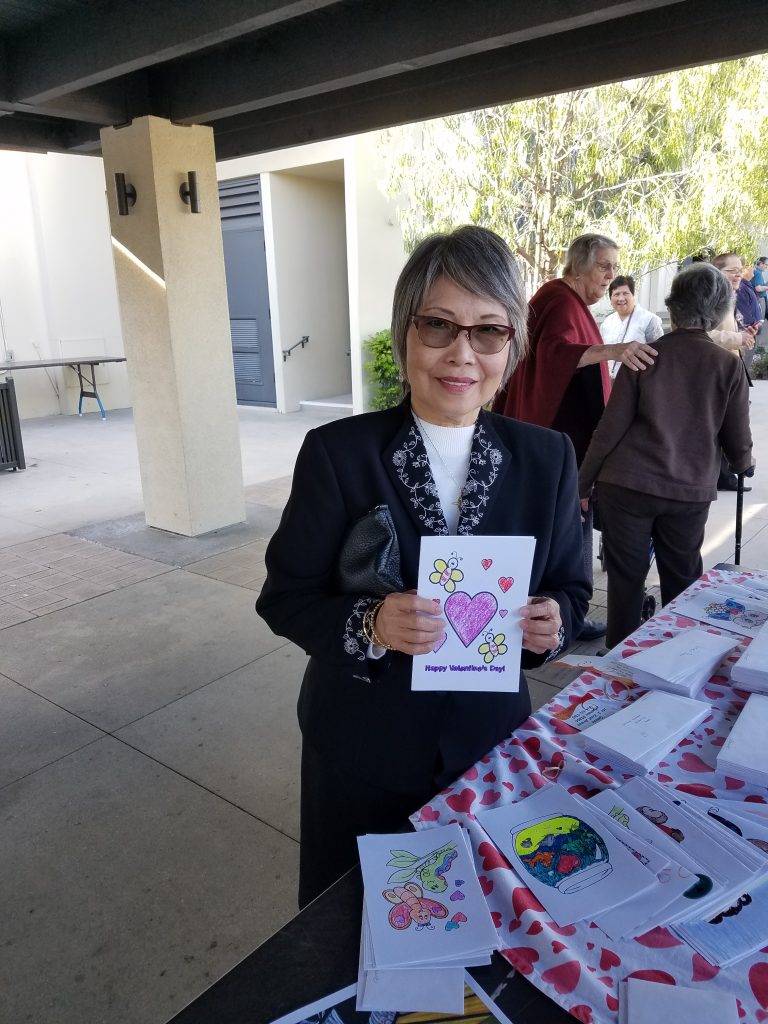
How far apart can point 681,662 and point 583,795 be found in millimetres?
565

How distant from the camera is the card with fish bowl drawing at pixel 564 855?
112 centimetres

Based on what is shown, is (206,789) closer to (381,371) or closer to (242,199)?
(381,371)

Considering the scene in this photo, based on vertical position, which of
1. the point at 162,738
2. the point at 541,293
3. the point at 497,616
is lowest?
the point at 162,738

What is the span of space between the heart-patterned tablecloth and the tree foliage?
847 centimetres

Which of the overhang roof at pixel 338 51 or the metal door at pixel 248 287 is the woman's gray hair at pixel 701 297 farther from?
the metal door at pixel 248 287

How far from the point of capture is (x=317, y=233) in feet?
43.3

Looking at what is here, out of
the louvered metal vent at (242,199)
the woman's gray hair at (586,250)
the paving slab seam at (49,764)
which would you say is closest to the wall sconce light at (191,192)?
the woman's gray hair at (586,250)

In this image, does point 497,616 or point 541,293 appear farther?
point 541,293

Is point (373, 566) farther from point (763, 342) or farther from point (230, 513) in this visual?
point (763, 342)

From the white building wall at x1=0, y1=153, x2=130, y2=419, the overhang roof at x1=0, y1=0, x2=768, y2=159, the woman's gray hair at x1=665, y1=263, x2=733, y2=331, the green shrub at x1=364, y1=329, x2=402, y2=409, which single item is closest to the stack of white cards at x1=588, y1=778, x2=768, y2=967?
the woman's gray hair at x1=665, y1=263, x2=733, y2=331

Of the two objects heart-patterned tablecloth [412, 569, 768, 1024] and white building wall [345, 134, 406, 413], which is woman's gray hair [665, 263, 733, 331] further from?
white building wall [345, 134, 406, 413]

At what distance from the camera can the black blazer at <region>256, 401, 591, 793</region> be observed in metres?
1.51

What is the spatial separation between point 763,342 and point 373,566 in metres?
17.9

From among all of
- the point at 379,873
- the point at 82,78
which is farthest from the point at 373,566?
the point at 82,78
